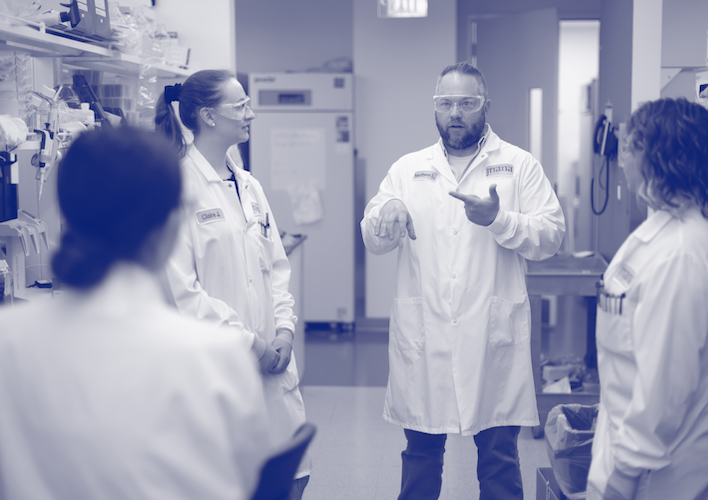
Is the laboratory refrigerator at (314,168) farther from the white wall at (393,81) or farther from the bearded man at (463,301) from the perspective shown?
the bearded man at (463,301)

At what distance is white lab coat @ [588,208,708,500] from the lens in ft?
4.23

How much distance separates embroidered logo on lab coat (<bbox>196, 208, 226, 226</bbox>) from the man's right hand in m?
0.50

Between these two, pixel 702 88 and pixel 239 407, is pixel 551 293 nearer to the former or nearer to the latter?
pixel 702 88

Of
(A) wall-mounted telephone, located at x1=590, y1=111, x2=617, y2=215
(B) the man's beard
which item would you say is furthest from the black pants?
(A) wall-mounted telephone, located at x1=590, y1=111, x2=617, y2=215

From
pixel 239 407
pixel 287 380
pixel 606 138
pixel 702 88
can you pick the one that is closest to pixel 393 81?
pixel 606 138

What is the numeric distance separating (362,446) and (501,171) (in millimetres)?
1563

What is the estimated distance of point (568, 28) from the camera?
25.1 ft

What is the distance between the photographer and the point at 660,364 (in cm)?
129

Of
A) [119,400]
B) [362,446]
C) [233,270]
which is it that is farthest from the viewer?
[362,446]

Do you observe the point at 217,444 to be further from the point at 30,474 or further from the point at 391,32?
the point at 391,32

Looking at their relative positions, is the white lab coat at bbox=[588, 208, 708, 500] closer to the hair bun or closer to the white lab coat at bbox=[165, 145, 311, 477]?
the white lab coat at bbox=[165, 145, 311, 477]

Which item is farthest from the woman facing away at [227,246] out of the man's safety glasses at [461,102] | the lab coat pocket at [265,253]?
the man's safety glasses at [461,102]

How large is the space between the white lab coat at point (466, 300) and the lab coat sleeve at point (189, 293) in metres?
0.59

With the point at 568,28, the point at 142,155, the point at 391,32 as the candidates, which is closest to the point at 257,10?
the point at 391,32
